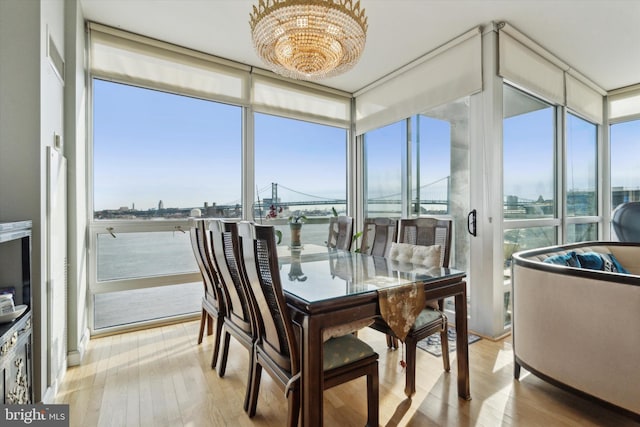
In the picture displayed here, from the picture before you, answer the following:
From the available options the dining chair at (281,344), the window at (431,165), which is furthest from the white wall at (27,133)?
the window at (431,165)

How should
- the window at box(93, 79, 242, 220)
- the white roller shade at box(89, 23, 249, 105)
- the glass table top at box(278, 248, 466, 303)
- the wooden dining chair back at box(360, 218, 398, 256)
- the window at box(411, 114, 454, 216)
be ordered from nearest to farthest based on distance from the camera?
the glass table top at box(278, 248, 466, 303) → the wooden dining chair back at box(360, 218, 398, 256) → the white roller shade at box(89, 23, 249, 105) → the window at box(93, 79, 242, 220) → the window at box(411, 114, 454, 216)

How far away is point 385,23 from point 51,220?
3.06 meters

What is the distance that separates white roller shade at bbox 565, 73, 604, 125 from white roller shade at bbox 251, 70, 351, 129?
2795 mm

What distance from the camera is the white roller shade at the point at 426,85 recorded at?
3033 mm

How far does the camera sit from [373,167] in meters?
4.52

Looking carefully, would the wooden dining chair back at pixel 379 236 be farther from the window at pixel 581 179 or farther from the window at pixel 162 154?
the window at pixel 581 179

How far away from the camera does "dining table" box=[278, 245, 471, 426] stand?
1326 mm

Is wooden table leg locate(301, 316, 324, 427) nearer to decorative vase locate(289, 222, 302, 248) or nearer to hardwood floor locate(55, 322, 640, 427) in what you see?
hardwood floor locate(55, 322, 640, 427)

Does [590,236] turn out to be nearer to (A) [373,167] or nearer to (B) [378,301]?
(A) [373,167]

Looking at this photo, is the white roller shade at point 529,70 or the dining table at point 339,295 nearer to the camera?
the dining table at point 339,295

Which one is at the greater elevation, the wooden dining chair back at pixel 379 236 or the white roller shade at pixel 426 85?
the white roller shade at pixel 426 85

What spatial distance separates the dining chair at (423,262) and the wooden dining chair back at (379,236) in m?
0.16

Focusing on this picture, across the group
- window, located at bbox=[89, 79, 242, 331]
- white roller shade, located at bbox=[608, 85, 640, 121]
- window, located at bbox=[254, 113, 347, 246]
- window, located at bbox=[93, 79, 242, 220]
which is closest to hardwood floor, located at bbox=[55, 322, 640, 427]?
window, located at bbox=[89, 79, 242, 331]

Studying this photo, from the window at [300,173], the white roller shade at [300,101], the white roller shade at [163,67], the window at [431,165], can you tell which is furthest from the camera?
the window at [300,173]
